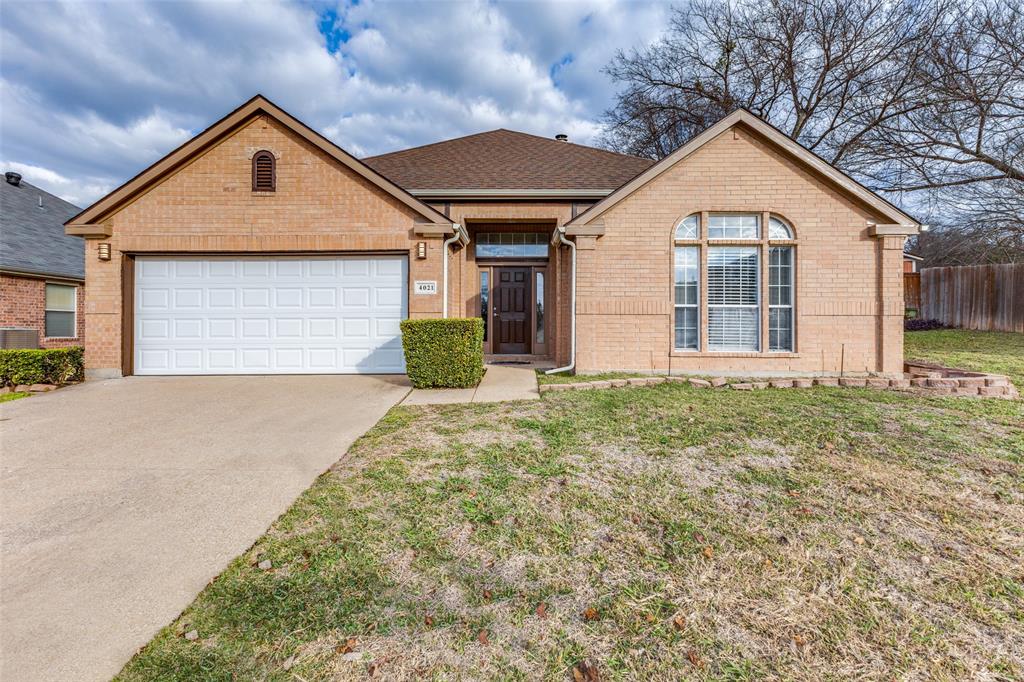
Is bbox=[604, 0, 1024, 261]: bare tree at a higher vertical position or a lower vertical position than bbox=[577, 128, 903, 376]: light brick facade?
higher

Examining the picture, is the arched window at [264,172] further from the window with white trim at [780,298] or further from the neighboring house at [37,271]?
the window with white trim at [780,298]

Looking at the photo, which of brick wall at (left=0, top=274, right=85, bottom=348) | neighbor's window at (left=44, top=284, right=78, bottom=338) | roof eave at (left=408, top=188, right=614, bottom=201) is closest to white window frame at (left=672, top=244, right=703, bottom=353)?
roof eave at (left=408, top=188, right=614, bottom=201)

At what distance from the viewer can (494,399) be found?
6.61 m

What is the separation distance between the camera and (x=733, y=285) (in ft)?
27.9

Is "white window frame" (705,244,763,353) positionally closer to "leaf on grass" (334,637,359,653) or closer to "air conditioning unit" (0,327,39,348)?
"leaf on grass" (334,637,359,653)

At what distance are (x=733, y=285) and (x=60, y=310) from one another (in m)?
17.3

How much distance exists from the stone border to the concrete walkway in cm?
38

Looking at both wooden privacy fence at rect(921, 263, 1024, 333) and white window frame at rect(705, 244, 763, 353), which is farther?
wooden privacy fence at rect(921, 263, 1024, 333)

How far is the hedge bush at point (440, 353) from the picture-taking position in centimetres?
748

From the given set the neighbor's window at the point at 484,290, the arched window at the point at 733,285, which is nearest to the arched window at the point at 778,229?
the arched window at the point at 733,285

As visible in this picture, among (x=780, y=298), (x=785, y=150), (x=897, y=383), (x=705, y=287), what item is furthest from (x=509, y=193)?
(x=897, y=383)

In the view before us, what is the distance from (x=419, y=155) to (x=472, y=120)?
11675 mm

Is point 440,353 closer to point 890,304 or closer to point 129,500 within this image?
point 129,500

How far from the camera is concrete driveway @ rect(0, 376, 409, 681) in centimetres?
207
